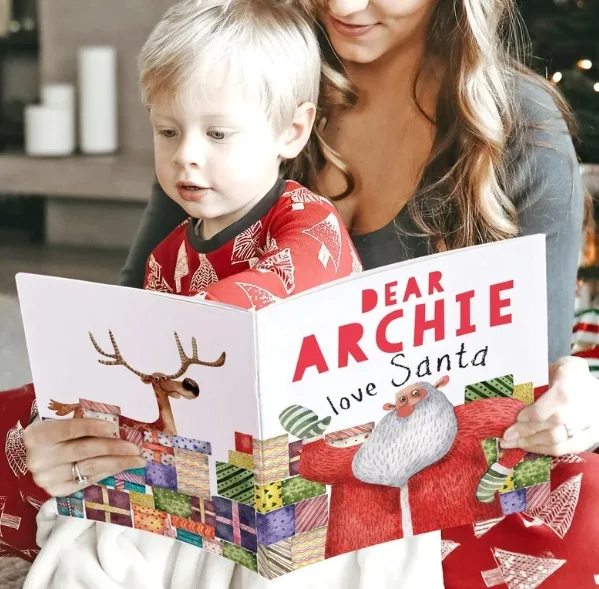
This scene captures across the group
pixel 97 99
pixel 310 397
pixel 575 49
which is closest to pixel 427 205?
pixel 310 397

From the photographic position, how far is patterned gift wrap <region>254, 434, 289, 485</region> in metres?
0.82

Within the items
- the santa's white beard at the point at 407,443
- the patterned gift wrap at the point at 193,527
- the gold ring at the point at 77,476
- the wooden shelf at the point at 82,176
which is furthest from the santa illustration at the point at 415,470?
the wooden shelf at the point at 82,176

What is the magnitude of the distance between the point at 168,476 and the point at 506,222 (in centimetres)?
54

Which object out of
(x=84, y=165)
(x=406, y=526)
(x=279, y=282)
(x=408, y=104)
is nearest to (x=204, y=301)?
(x=279, y=282)

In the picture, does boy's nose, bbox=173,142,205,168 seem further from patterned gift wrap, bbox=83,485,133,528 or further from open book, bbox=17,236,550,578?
patterned gift wrap, bbox=83,485,133,528

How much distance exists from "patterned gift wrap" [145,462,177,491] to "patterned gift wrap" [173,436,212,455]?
0.03m

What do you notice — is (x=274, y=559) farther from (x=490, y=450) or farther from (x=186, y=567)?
(x=490, y=450)

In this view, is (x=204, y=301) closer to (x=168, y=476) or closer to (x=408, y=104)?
(x=168, y=476)

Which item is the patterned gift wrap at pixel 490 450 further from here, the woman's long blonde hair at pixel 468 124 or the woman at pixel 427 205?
the woman's long blonde hair at pixel 468 124

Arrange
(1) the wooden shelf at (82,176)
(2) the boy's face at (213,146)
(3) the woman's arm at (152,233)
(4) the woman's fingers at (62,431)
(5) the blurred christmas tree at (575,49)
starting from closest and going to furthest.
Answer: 1. (4) the woman's fingers at (62,431)
2. (2) the boy's face at (213,146)
3. (3) the woman's arm at (152,233)
4. (5) the blurred christmas tree at (575,49)
5. (1) the wooden shelf at (82,176)

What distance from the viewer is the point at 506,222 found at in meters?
1.19

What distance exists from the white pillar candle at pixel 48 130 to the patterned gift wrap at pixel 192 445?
274cm

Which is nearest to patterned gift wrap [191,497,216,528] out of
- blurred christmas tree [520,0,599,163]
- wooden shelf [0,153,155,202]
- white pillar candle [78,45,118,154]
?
blurred christmas tree [520,0,599,163]

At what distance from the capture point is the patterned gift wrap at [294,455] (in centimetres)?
84
